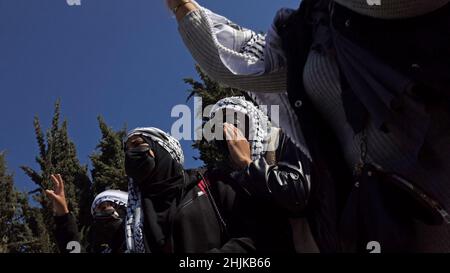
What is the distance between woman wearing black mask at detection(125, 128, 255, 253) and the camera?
1946 mm

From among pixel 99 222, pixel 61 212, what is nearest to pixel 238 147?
pixel 61 212

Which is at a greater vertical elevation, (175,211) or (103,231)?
(175,211)

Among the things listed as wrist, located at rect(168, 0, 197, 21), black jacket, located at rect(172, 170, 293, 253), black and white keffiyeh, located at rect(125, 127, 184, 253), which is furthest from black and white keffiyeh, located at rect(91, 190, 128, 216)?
wrist, located at rect(168, 0, 197, 21)

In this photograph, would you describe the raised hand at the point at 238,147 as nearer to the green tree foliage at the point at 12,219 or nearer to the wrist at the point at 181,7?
the wrist at the point at 181,7

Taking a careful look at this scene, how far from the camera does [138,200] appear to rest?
8.06 feet

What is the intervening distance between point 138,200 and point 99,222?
1527mm

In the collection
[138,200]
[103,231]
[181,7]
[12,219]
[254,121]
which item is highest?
[181,7]

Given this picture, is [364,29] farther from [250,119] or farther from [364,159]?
[250,119]

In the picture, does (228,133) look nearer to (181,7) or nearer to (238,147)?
(238,147)

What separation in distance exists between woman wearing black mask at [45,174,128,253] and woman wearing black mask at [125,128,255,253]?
0.36 meters

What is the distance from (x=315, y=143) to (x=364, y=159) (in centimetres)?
15

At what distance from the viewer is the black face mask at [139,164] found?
8.45 ft

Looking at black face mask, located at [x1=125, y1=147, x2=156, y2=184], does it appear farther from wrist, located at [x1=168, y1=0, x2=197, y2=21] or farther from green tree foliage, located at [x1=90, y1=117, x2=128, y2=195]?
green tree foliage, located at [x1=90, y1=117, x2=128, y2=195]
